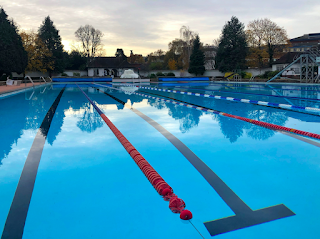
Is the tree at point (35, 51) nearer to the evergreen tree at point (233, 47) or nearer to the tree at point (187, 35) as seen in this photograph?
the tree at point (187, 35)

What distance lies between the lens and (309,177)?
8.63 feet

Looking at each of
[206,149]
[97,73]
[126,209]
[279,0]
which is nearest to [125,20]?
[279,0]

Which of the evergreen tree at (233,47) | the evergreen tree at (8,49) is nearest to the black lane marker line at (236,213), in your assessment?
the evergreen tree at (8,49)

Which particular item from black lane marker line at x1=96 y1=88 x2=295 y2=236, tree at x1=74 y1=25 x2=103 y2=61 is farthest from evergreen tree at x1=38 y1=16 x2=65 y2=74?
black lane marker line at x1=96 y1=88 x2=295 y2=236

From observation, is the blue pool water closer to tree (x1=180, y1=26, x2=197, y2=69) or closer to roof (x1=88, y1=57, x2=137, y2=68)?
tree (x1=180, y1=26, x2=197, y2=69)

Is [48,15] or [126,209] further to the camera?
[48,15]

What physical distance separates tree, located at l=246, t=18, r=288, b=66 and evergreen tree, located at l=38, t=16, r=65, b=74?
29.1m

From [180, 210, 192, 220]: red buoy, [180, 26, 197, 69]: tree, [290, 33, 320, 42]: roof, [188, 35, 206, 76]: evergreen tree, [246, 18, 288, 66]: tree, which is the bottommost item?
[180, 210, 192, 220]: red buoy

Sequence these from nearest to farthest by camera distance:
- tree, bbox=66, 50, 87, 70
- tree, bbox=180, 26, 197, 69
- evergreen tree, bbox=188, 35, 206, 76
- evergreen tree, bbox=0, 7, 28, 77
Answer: evergreen tree, bbox=0, 7, 28, 77 → evergreen tree, bbox=188, 35, 206, 76 → tree, bbox=180, 26, 197, 69 → tree, bbox=66, 50, 87, 70

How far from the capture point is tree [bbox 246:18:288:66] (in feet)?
108

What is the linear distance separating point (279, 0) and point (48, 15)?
35.4 metres

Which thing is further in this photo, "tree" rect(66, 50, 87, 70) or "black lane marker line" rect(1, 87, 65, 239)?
"tree" rect(66, 50, 87, 70)

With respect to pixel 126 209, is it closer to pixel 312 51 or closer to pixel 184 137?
pixel 184 137

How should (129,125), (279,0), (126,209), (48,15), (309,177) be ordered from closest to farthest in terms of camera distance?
(126,209)
(309,177)
(129,125)
(279,0)
(48,15)
